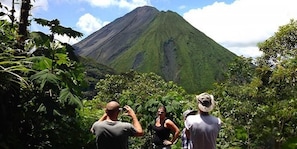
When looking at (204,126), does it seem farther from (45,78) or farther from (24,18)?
(24,18)

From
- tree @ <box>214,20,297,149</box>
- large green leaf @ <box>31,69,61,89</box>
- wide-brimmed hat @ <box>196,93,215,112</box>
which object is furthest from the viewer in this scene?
tree @ <box>214,20,297,149</box>

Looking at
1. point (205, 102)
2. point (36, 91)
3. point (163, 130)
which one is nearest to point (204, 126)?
point (205, 102)

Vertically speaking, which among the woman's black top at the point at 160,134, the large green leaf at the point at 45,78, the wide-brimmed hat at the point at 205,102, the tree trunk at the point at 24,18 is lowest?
the woman's black top at the point at 160,134

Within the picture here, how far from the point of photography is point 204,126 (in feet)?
13.8

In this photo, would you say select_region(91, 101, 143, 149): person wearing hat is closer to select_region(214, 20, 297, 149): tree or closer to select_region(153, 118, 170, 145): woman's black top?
select_region(153, 118, 170, 145): woman's black top

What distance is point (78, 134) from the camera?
18.2ft

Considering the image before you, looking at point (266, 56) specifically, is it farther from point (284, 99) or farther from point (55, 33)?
point (55, 33)

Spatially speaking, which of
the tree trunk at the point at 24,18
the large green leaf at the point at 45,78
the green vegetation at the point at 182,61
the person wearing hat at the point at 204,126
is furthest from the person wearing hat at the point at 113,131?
the green vegetation at the point at 182,61

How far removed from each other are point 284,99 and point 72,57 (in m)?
11.1

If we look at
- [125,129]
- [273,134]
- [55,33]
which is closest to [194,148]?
[125,129]

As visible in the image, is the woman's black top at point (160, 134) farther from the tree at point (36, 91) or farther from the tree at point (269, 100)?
the tree at point (269, 100)

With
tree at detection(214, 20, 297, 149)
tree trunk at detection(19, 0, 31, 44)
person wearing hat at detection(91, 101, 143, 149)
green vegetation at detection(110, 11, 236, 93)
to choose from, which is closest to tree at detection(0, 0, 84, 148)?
tree trunk at detection(19, 0, 31, 44)

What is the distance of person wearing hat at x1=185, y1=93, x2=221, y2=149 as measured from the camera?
13.8 feet

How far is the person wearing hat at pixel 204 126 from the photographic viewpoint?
165 inches
